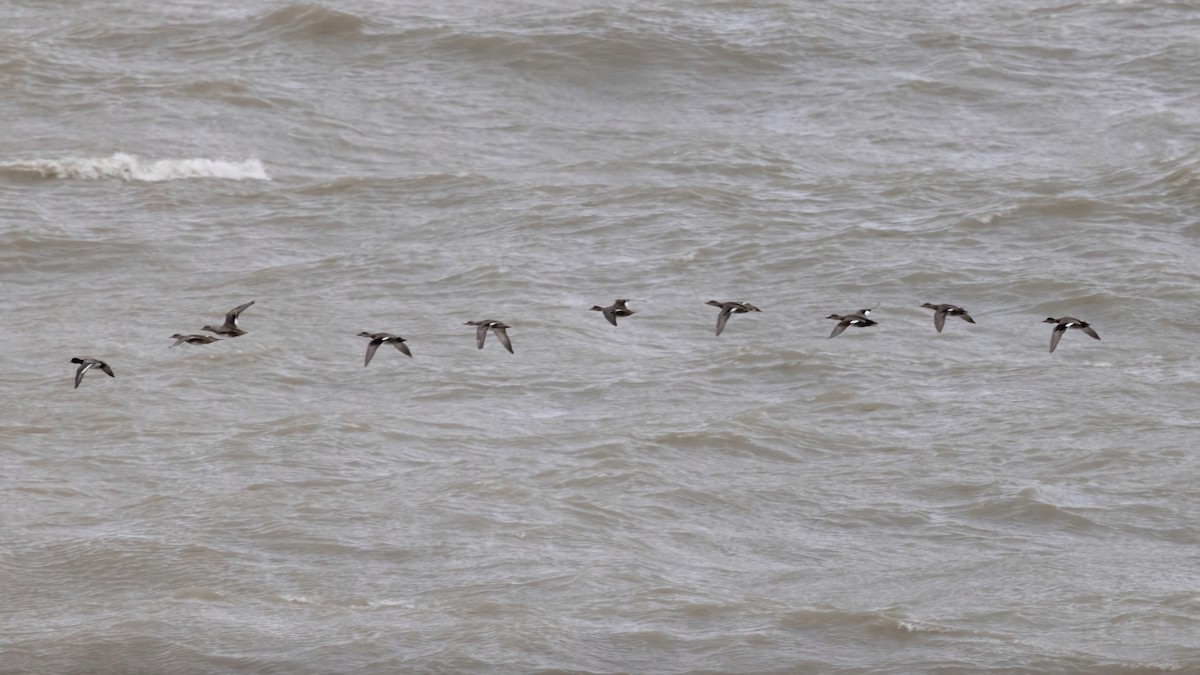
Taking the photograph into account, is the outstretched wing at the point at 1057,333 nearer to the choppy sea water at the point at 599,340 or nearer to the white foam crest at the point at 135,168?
the choppy sea water at the point at 599,340

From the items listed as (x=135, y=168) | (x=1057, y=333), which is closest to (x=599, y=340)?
(x=1057, y=333)

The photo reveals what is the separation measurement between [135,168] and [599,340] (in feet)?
36.8

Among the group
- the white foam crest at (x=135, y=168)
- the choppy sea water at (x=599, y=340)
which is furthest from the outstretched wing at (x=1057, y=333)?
the white foam crest at (x=135, y=168)

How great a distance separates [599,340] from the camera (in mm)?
35125

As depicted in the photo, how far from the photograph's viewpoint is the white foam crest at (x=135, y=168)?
1613 inches

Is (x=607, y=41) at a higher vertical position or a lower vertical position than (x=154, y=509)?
higher

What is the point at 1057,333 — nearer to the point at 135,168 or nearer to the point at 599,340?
the point at 599,340

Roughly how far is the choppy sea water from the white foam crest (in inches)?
3.3

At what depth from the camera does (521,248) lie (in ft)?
126

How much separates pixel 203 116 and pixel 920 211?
14466 millimetres

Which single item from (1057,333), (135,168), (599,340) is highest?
(1057,333)

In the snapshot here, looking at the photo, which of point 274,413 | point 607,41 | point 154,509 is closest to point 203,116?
point 607,41

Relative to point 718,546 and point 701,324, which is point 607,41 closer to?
point 701,324

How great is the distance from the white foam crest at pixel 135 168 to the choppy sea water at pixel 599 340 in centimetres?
8
